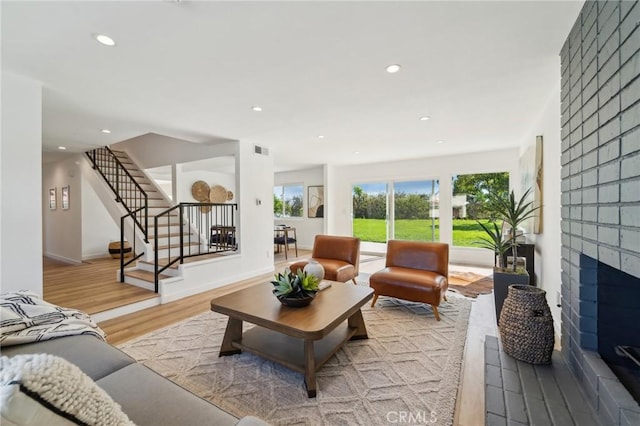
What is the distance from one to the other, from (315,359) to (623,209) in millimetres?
1877

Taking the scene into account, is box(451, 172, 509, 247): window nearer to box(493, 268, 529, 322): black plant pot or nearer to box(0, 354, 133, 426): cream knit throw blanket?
box(493, 268, 529, 322): black plant pot

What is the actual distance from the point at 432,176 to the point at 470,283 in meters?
2.78

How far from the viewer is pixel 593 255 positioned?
4.61 feet

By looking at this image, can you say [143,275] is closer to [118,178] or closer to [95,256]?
[118,178]

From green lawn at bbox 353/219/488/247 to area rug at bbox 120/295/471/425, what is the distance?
355cm

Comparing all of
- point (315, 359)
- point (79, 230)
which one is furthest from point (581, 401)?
point (79, 230)

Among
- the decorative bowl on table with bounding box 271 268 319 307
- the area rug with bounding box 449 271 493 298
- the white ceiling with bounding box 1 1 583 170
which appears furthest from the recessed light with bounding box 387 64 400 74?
the area rug with bounding box 449 271 493 298

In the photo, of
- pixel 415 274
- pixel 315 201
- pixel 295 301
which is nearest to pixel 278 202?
pixel 315 201

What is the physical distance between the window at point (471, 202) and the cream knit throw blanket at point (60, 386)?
20.6 ft

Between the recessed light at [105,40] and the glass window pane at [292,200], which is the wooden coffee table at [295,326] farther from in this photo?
the glass window pane at [292,200]

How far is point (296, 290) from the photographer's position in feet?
6.98

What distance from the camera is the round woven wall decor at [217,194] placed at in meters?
A: 8.38

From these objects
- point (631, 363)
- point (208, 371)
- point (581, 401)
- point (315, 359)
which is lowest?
point (208, 371)

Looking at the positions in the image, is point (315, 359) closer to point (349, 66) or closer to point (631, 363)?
point (631, 363)
